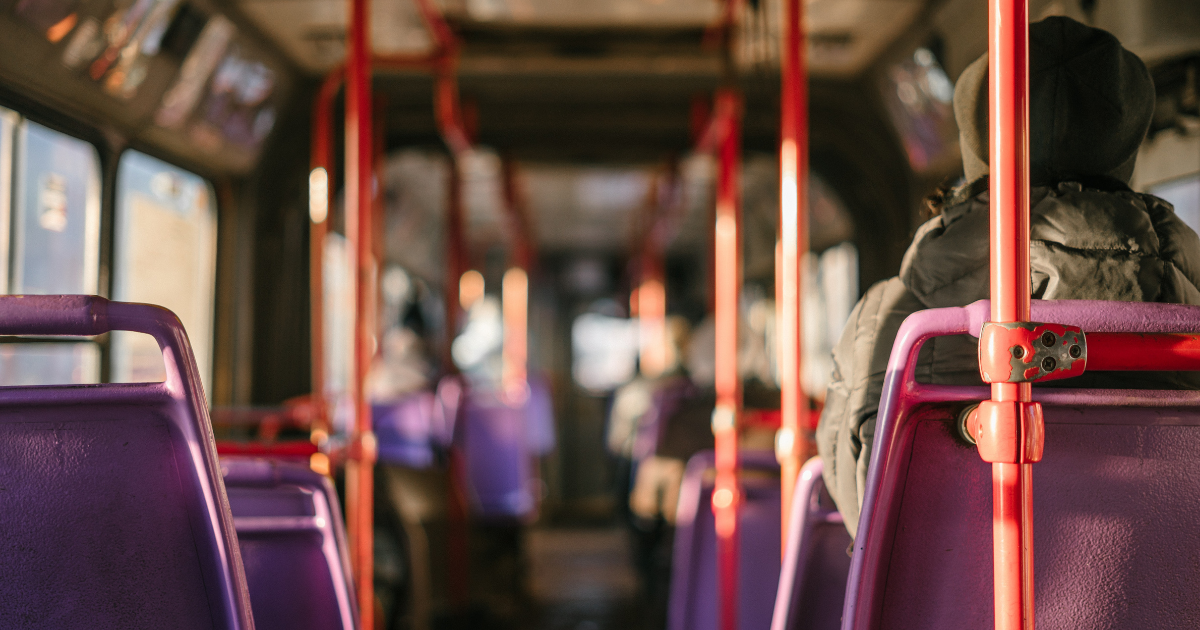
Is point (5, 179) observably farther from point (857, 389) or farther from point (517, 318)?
point (517, 318)

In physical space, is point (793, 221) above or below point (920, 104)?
below

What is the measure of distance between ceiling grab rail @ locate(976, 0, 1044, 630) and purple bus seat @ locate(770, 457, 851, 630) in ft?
1.60

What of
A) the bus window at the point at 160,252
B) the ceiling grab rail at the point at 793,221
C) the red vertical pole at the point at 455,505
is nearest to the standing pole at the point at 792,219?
the ceiling grab rail at the point at 793,221

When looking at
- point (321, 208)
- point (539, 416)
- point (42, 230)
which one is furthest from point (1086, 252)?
point (539, 416)

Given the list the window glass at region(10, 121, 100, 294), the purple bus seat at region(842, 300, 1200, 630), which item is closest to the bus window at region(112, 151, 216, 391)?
the window glass at region(10, 121, 100, 294)

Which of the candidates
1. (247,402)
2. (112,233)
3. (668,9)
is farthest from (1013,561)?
(247,402)

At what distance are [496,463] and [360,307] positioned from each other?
3431 mm

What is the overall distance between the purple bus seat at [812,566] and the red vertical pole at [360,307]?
1.02 meters

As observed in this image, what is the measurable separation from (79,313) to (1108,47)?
135 cm

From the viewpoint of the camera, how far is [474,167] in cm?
609

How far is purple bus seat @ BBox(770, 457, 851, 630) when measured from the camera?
129 cm

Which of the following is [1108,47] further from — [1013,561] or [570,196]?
[570,196]

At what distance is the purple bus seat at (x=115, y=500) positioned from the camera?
86 cm

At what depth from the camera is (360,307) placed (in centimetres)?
191
